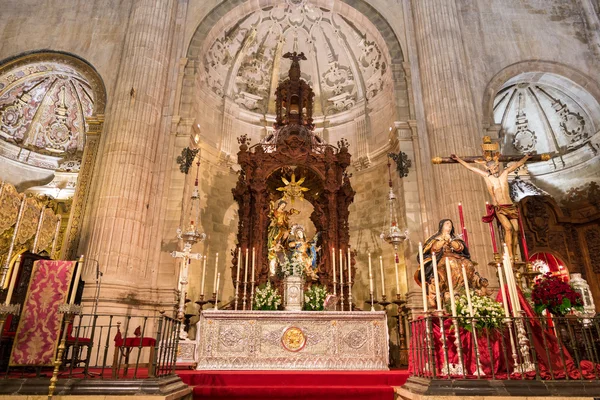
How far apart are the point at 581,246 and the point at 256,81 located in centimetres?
1115

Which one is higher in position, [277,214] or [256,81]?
[256,81]

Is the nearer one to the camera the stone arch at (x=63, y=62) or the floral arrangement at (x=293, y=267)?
the floral arrangement at (x=293, y=267)

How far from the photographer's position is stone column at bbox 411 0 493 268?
8.45 metres

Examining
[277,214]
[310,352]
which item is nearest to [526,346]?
[310,352]

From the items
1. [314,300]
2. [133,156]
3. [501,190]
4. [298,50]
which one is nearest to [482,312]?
[501,190]

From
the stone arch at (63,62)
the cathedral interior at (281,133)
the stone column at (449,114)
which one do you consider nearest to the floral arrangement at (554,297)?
the cathedral interior at (281,133)

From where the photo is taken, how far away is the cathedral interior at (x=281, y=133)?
A: 8.45 meters

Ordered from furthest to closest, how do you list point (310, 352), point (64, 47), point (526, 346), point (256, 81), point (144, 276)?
1. point (256, 81)
2. point (64, 47)
3. point (144, 276)
4. point (310, 352)
5. point (526, 346)

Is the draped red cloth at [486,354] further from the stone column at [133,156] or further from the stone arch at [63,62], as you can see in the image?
the stone arch at [63,62]

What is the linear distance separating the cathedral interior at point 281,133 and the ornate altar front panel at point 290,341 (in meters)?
0.97

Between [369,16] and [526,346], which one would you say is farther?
[369,16]

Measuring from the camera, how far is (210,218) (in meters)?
10.8

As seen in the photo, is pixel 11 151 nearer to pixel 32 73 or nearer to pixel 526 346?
pixel 32 73

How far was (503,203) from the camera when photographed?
5551 millimetres
